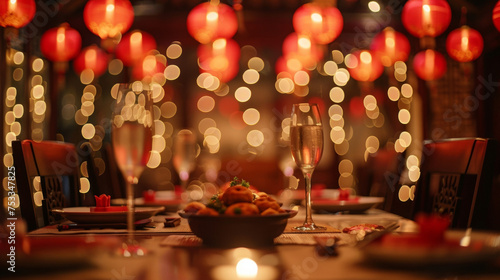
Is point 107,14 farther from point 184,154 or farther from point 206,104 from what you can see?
point 206,104

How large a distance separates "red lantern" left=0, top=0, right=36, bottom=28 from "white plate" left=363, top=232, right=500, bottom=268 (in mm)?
2622

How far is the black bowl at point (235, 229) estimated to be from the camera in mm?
881

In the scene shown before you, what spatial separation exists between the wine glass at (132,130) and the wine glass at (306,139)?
1.22 feet

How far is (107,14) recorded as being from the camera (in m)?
3.20

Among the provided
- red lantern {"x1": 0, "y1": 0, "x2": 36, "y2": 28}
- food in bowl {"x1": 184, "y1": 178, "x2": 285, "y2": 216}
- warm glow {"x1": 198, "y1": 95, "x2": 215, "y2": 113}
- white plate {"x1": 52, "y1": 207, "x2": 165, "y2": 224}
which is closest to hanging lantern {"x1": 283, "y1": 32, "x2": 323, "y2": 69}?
red lantern {"x1": 0, "y1": 0, "x2": 36, "y2": 28}

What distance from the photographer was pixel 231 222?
88 centimetres

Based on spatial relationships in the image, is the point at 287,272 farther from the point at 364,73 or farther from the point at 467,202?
the point at 364,73

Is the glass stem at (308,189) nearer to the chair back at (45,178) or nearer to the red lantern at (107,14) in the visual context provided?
the chair back at (45,178)

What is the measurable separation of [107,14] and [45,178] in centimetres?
176

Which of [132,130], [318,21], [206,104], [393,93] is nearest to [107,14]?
[318,21]

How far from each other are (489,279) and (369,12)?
7.09m

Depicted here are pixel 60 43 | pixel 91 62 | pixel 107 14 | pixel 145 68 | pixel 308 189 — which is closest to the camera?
pixel 308 189

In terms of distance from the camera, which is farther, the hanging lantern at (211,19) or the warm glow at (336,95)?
the warm glow at (336,95)

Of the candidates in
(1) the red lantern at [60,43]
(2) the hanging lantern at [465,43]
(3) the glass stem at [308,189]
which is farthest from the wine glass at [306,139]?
(2) the hanging lantern at [465,43]
